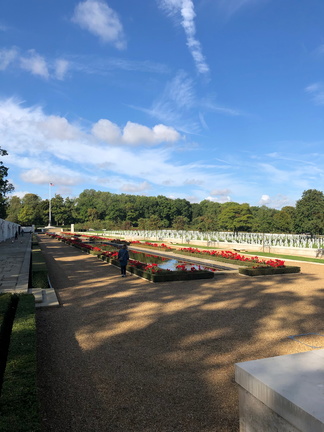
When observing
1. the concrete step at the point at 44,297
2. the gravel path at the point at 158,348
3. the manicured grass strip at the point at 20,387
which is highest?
the manicured grass strip at the point at 20,387

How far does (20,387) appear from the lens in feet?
10.2

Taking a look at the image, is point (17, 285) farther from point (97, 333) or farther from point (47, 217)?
point (47, 217)

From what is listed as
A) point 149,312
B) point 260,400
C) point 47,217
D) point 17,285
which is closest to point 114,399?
point 260,400

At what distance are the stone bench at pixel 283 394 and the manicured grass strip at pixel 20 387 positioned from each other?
171cm

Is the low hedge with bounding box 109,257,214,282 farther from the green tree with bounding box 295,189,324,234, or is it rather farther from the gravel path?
the green tree with bounding box 295,189,324,234

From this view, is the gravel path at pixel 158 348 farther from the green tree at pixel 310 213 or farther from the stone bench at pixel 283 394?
the green tree at pixel 310 213

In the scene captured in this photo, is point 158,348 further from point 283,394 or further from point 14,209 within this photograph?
point 14,209

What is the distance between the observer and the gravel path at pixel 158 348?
3205mm

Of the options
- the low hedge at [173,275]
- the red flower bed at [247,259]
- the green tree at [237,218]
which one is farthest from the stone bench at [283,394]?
the green tree at [237,218]

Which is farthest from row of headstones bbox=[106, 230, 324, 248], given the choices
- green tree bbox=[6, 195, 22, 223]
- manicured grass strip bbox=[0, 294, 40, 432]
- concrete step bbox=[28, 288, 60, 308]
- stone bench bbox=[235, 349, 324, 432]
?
green tree bbox=[6, 195, 22, 223]

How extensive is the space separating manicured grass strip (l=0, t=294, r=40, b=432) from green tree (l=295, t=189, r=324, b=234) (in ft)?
105

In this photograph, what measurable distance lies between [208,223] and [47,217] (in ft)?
182

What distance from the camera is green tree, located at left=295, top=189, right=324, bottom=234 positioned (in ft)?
108

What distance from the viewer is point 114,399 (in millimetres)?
3469
